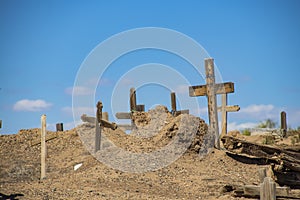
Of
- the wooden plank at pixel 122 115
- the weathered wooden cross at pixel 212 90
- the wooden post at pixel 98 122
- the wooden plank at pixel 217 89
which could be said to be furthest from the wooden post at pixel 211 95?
the wooden plank at pixel 122 115

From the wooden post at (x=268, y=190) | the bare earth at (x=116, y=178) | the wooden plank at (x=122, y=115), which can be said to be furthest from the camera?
the wooden plank at (x=122, y=115)

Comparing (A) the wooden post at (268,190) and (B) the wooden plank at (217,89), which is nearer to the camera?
(A) the wooden post at (268,190)

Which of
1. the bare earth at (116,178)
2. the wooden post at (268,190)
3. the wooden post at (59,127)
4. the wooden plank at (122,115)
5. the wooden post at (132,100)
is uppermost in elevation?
the wooden post at (132,100)

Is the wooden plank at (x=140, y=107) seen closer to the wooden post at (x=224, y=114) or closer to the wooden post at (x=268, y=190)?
the wooden post at (x=224, y=114)

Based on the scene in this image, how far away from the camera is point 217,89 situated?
14.6m

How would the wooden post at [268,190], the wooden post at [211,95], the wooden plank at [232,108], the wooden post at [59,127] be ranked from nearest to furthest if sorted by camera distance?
the wooden post at [268,190]
the wooden post at [211,95]
the wooden plank at [232,108]
the wooden post at [59,127]

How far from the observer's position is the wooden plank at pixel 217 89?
1448 cm

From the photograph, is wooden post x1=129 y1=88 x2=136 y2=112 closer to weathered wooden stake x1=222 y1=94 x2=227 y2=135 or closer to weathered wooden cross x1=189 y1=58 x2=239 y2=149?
weathered wooden stake x1=222 y1=94 x2=227 y2=135

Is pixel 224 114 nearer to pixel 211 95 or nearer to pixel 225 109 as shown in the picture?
pixel 225 109

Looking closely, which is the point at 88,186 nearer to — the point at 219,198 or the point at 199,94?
the point at 219,198

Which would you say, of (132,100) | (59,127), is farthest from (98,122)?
(59,127)

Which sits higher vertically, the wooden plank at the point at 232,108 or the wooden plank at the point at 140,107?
the wooden plank at the point at 140,107

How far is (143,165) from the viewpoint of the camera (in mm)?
12984

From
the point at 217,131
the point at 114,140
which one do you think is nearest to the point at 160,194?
the point at 217,131
